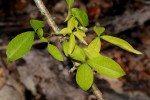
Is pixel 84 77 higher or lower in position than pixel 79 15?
lower

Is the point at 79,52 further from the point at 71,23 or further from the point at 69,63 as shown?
→ the point at 69,63

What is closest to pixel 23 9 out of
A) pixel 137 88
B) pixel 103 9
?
pixel 103 9

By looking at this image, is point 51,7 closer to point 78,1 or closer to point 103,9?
point 78,1

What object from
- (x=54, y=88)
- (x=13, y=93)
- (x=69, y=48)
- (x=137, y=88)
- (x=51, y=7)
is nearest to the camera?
(x=69, y=48)

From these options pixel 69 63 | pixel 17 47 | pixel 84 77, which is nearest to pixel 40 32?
pixel 17 47

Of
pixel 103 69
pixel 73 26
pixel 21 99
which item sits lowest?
pixel 21 99

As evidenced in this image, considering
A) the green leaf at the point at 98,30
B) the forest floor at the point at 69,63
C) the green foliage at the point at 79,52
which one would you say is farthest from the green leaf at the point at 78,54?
the forest floor at the point at 69,63

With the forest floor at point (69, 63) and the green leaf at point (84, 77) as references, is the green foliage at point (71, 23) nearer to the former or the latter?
the green leaf at point (84, 77)
